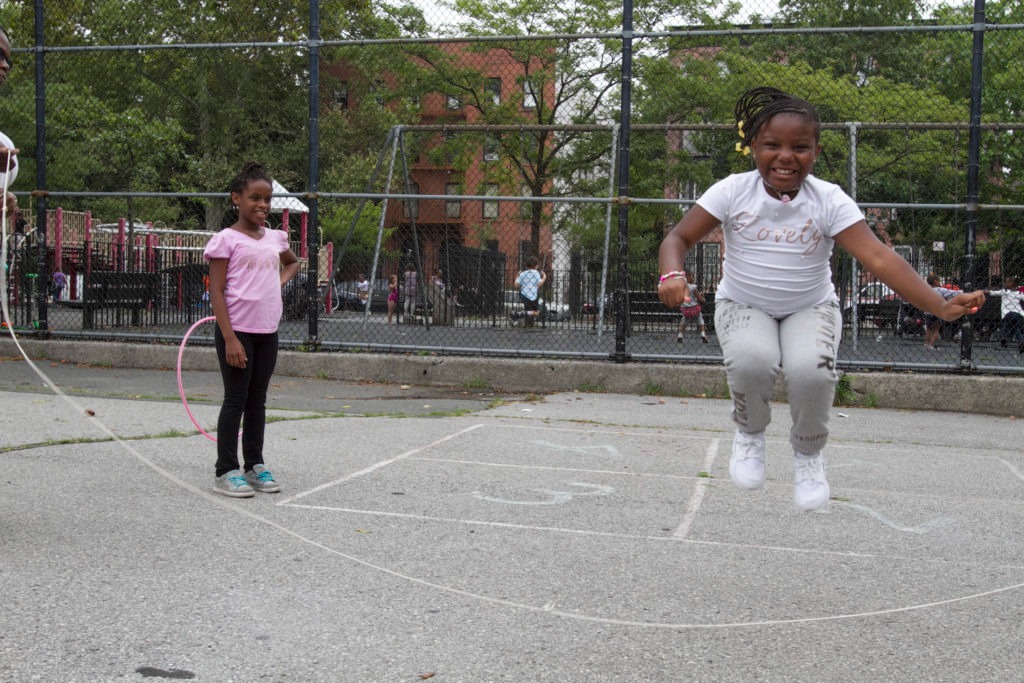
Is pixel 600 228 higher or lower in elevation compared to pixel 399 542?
higher

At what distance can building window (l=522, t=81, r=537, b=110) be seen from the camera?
22.3 meters

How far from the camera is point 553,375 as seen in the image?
11664 mm

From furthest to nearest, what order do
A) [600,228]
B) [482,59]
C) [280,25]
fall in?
[280,25] < [482,59] < [600,228]

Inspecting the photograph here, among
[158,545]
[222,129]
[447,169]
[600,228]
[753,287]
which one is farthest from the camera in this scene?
[222,129]

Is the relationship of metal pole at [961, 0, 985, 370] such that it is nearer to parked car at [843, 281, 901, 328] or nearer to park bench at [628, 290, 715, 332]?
parked car at [843, 281, 901, 328]

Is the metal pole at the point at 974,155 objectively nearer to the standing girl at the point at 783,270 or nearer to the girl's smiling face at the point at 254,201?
the standing girl at the point at 783,270

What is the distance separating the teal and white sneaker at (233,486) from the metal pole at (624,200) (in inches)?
234

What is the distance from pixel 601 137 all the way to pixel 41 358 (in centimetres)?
1298

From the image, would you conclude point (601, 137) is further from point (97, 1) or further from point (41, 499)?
point (97, 1)

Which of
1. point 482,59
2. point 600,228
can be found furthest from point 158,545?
point 482,59

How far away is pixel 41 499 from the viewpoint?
5910 millimetres

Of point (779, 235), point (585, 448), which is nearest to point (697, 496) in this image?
point (585, 448)

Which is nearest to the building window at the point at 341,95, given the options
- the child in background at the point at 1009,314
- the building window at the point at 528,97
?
the building window at the point at 528,97

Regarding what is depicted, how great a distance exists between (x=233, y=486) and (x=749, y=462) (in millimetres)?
2993
